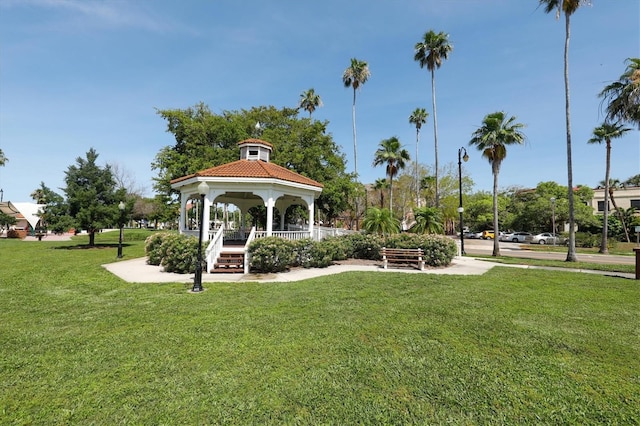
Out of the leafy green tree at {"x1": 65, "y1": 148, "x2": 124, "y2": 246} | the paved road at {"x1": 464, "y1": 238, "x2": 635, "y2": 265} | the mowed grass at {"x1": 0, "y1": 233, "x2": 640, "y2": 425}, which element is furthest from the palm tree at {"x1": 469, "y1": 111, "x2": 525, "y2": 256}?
the leafy green tree at {"x1": 65, "y1": 148, "x2": 124, "y2": 246}

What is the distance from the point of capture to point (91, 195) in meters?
22.9

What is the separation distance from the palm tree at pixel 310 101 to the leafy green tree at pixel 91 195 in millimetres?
24183

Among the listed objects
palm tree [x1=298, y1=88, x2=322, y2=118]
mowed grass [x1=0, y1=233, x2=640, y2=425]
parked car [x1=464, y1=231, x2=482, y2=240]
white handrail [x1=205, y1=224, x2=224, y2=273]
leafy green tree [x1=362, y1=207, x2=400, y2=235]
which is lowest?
mowed grass [x1=0, y1=233, x2=640, y2=425]

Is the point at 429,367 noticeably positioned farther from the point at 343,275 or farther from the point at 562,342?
the point at 343,275

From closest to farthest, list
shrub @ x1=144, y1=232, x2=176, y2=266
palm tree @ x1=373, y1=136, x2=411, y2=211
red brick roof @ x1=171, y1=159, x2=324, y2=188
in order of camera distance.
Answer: red brick roof @ x1=171, y1=159, x2=324, y2=188, shrub @ x1=144, y1=232, x2=176, y2=266, palm tree @ x1=373, y1=136, x2=411, y2=211

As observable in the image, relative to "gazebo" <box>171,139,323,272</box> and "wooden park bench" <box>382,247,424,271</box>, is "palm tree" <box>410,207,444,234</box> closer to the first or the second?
"wooden park bench" <box>382,247,424,271</box>

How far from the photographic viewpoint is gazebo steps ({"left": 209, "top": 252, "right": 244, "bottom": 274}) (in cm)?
1124

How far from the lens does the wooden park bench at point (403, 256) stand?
492 inches

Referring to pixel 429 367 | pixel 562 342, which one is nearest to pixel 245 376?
pixel 429 367

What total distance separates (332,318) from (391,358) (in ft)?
6.01

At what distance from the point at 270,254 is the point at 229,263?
187 cm

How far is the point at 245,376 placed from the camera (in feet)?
11.8

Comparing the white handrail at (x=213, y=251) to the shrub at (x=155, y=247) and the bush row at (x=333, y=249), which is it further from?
the shrub at (x=155, y=247)

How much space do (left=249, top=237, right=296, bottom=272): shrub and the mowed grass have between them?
3.39 metres
